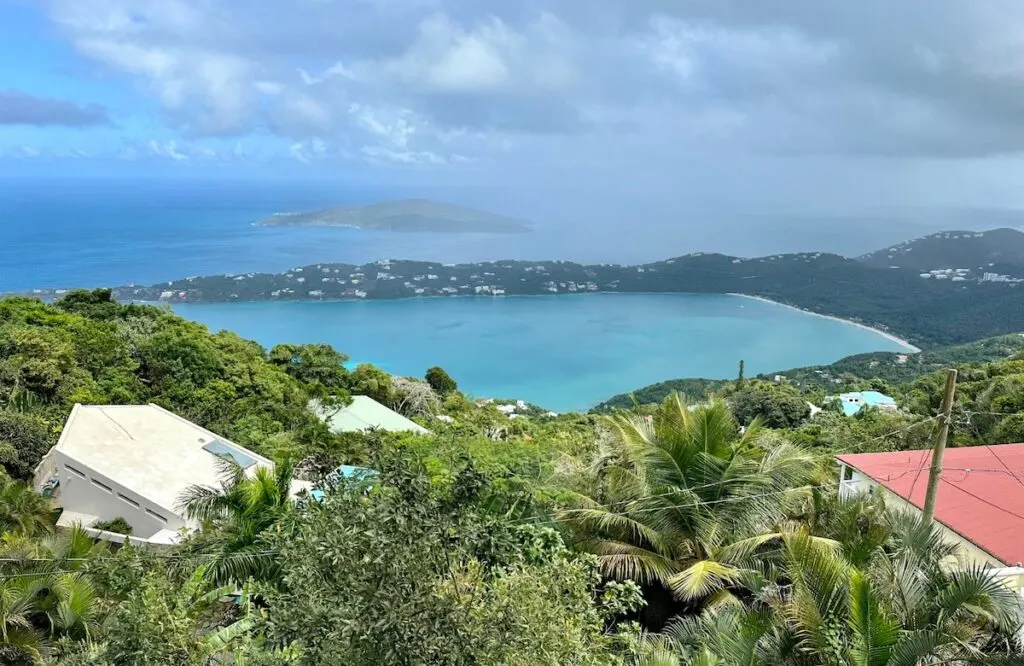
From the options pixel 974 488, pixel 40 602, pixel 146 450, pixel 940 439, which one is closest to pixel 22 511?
pixel 146 450

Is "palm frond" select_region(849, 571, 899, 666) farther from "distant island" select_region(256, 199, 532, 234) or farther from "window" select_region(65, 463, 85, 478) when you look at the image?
"distant island" select_region(256, 199, 532, 234)

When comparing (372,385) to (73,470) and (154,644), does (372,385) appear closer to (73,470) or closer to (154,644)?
(73,470)

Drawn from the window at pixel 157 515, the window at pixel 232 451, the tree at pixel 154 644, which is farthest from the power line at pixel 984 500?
the window at pixel 157 515

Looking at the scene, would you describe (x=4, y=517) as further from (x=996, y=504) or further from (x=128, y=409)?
(x=996, y=504)

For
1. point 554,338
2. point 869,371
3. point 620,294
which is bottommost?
point 554,338

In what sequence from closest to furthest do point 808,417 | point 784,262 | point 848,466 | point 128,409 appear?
point 848,466
point 128,409
point 808,417
point 784,262

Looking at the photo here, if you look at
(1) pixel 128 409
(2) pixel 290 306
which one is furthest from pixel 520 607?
(2) pixel 290 306

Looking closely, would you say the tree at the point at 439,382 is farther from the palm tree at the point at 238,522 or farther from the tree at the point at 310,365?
the palm tree at the point at 238,522
